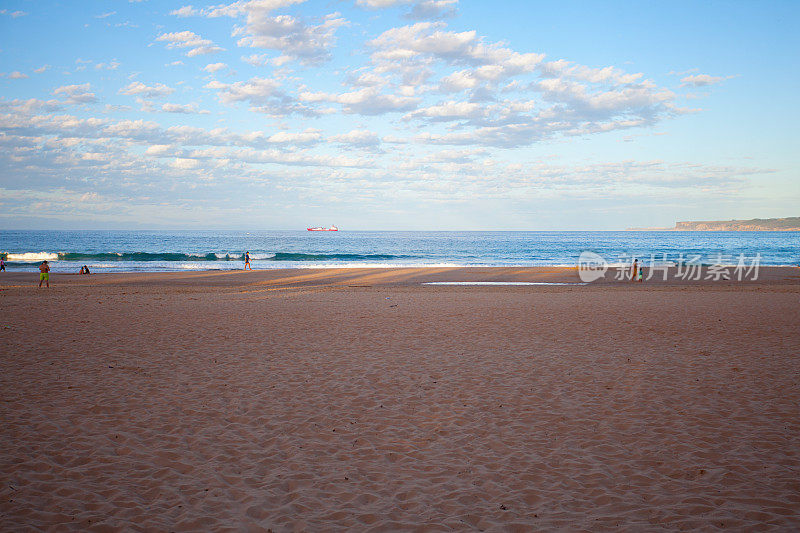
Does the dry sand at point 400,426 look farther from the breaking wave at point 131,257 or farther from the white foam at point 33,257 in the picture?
the white foam at point 33,257

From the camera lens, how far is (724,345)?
11.4 metres

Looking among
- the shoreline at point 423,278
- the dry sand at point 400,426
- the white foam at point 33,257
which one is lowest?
the dry sand at point 400,426

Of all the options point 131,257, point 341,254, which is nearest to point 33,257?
point 131,257

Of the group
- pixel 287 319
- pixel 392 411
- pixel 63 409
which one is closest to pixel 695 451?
pixel 392 411

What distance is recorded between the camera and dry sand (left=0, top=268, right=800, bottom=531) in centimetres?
446

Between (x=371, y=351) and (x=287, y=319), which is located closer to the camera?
(x=371, y=351)

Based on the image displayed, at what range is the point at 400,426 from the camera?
6.52 m

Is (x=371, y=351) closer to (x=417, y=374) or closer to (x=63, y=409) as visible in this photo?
(x=417, y=374)

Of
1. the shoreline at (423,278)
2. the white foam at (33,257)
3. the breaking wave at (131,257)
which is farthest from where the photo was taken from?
the breaking wave at (131,257)

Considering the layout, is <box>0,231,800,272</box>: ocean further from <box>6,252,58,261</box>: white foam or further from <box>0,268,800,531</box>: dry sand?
<box>0,268,800,531</box>: dry sand

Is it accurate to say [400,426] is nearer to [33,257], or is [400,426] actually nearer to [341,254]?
[33,257]

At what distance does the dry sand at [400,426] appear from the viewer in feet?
14.6

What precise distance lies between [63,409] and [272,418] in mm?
3175

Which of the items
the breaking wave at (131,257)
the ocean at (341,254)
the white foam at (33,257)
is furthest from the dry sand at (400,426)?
the white foam at (33,257)
